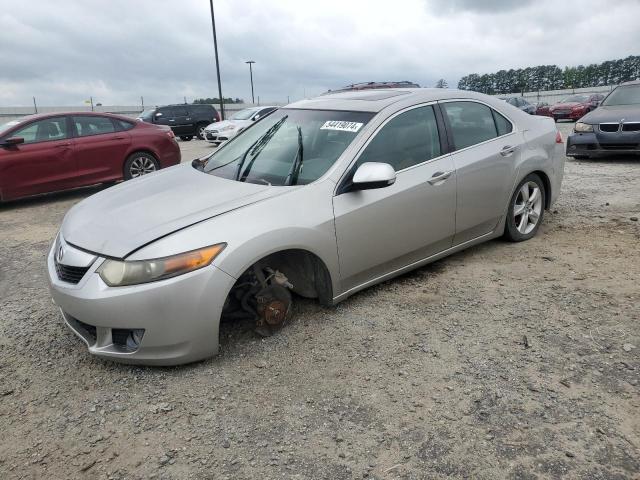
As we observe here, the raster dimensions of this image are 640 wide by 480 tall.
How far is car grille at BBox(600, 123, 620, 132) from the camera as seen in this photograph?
358 inches

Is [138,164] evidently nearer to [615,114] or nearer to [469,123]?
[469,123]

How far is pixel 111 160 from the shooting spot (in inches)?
335

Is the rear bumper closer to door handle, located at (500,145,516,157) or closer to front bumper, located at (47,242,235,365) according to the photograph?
door handle, located at (500,145,516,157)

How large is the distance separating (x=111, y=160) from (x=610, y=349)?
311 inches

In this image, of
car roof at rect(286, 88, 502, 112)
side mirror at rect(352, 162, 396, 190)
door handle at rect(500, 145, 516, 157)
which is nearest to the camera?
side mirror at rect(352, 162, 396, 190)

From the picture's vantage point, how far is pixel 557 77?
2980 inches

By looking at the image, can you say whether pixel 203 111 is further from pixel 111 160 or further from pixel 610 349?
pixel 610 349

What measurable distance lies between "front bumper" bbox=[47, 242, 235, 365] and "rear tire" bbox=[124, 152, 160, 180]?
6258 mm

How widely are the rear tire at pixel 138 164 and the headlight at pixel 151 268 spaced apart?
20.7ft

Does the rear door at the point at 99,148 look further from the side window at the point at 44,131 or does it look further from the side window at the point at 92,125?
the side window at the point at 44,131

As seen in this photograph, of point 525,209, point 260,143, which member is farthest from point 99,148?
point 525,209

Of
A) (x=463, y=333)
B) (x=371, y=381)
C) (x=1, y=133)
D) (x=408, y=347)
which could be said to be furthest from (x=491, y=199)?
(x=1, y=133)

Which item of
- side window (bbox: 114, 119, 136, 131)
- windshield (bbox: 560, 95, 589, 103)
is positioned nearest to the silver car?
side window (bbox: 114, 119, 136, 131)

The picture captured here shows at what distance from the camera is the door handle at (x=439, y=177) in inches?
149
